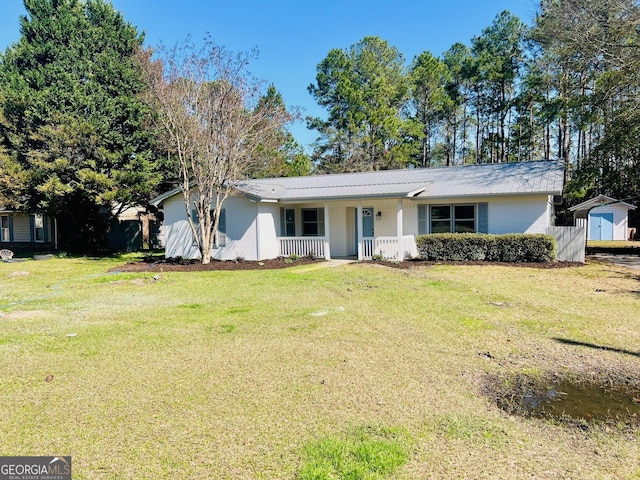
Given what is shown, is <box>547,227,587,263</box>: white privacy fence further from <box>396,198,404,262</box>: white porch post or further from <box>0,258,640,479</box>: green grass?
<box>0,258,640,479</box>: green grass

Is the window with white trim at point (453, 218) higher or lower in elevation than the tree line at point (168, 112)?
lower

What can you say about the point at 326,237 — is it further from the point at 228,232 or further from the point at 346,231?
the point at 228,232

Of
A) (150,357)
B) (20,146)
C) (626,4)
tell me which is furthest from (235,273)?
(626,4)

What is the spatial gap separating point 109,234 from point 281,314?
2267 centimetres

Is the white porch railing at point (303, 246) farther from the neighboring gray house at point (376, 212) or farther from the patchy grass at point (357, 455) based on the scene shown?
the patchy grass at point (357, 455)

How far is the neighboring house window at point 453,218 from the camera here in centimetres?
1745

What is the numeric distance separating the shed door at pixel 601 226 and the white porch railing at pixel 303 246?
22.7 metres

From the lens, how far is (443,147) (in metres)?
42.5

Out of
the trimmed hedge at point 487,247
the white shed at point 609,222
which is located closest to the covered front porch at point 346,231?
the trimmed hedge at point 487,247

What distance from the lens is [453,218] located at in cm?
1798

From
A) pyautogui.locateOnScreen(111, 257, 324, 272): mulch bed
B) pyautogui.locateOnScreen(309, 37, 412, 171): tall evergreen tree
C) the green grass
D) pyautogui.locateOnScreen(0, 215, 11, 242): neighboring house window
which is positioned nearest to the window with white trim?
pyautogui.locateOnScreen(111, 257, 324, 272): mulch bed

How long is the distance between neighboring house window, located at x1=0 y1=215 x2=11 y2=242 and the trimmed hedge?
27430 mm

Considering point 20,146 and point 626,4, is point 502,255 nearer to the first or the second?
point 626,4

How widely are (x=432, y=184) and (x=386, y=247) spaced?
4.19 m
